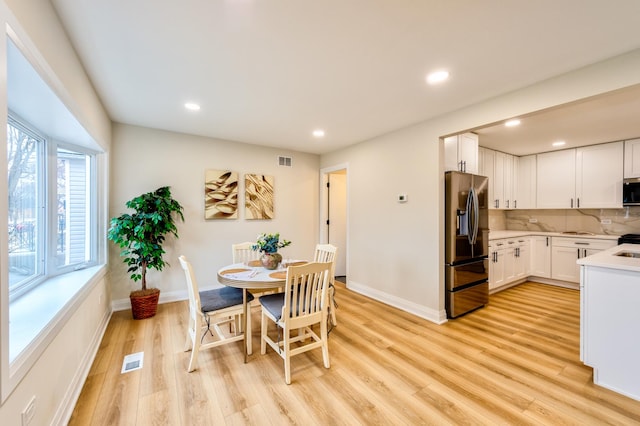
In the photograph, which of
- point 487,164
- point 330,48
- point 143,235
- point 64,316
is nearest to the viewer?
point 64,316

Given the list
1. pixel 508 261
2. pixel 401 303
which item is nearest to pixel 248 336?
pixel 401 303

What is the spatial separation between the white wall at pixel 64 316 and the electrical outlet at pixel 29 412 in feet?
0.09

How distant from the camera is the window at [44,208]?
191 centimetres

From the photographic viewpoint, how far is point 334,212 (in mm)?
5465

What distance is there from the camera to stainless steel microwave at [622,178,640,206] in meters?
4.07

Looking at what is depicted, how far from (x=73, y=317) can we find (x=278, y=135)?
311 centimetres

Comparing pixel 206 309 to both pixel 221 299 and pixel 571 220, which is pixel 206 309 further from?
pixel 571 220

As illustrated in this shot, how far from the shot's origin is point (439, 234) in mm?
3260

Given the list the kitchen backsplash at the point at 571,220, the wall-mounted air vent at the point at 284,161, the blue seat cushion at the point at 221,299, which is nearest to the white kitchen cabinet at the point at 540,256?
the kitchen backsplash at the point at 571,220

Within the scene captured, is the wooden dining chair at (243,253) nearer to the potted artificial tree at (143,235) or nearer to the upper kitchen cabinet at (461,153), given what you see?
the potted artificial tree at (143,235)

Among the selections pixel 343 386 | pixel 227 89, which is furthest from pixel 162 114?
pixel 343 386

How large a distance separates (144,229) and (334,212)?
130 inches

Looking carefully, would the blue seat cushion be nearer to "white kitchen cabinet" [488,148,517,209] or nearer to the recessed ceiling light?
the recessed ceiling light

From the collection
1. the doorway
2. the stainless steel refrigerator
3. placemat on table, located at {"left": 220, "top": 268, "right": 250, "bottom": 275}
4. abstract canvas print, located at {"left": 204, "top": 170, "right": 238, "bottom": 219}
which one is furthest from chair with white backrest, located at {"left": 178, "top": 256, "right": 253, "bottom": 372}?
the doorway
